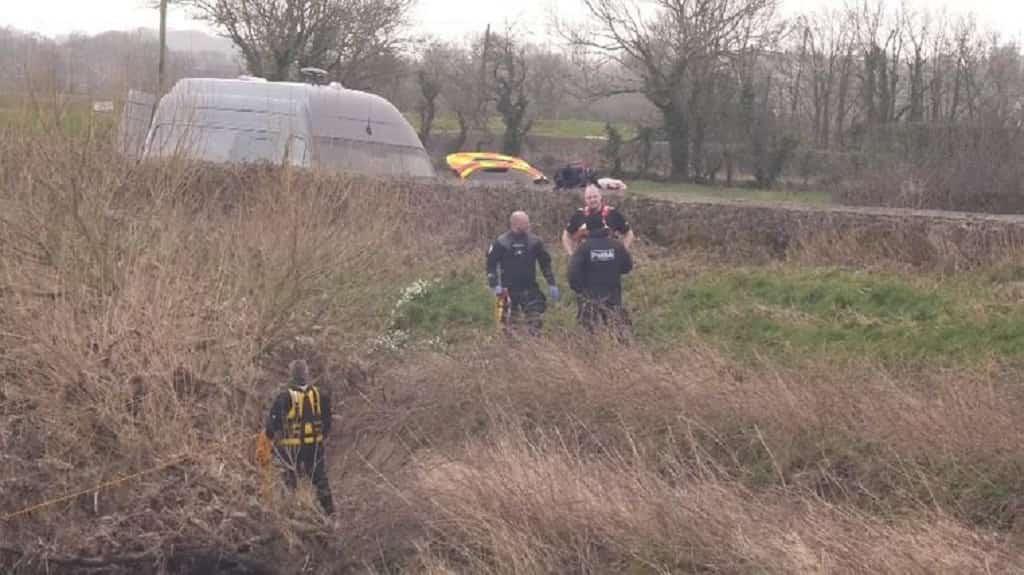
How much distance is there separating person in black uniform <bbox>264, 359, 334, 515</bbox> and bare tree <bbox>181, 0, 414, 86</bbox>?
84.9 feet

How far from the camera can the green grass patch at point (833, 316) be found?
1083cm

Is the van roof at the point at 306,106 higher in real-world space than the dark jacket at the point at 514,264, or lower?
higher

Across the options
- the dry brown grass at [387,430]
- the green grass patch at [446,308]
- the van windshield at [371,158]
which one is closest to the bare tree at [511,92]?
the van windshield at [371,158]

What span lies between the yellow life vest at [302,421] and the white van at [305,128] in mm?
4440

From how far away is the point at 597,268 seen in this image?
1184cm

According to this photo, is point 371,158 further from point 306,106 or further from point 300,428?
point 300,428

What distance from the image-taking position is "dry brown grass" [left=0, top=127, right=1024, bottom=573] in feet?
25.4

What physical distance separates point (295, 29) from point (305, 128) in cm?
1880

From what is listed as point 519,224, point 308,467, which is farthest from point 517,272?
point 308,467

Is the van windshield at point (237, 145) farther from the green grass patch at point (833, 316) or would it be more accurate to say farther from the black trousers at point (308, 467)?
the green grass patch at point (833, 316)

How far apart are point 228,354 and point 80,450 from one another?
4.85 ft

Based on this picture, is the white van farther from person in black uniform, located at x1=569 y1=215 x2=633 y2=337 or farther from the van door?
person in black uniform, located at x1=569 y1=215 x2=633 y2=337

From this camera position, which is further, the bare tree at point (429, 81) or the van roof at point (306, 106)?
the bare tree at point (429, 81)

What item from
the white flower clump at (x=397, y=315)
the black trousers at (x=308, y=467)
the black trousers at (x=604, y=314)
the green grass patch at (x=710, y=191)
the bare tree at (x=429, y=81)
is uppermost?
the bare tree at (x=429, y=81)
